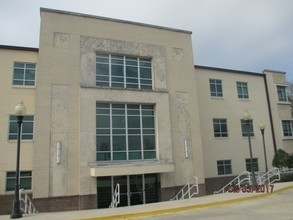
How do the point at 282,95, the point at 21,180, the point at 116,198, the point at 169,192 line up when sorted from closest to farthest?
the point at 21,180 < the point at 116,198 < the point at 169,192 < the point at 282,95

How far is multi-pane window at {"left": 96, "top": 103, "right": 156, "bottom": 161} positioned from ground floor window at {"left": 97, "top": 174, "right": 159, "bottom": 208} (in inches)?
56.2

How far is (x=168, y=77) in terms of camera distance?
22.6 metres

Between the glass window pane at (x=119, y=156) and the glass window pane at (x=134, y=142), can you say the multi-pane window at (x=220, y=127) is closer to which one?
the glass window pane at (x=134, y=142)

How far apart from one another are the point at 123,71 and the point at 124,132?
4427 millimetres

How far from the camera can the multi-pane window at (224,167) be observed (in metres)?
25.8

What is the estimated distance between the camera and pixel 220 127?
2667cm

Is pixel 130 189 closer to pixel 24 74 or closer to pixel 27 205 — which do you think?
pixel 27 205

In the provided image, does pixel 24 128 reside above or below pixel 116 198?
above

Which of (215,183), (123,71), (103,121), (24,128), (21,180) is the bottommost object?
(215,183)

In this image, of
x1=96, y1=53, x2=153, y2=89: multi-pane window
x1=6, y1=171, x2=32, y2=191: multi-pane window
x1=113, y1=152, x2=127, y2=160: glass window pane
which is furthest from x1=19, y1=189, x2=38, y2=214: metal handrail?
x1=96, y1=53, x2=153, y2=89: multi-pane window

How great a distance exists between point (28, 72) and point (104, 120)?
615cm

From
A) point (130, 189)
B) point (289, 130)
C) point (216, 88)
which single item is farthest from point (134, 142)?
point (289, 130)

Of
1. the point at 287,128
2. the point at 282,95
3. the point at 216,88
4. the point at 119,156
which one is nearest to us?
the point at 119,156

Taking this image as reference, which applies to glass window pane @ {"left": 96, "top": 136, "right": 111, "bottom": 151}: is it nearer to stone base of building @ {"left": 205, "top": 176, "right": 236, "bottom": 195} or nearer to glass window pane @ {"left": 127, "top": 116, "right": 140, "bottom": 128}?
glass window pane @ {"left": 127, "top": 116, "right": 140, "bottom": 128}
